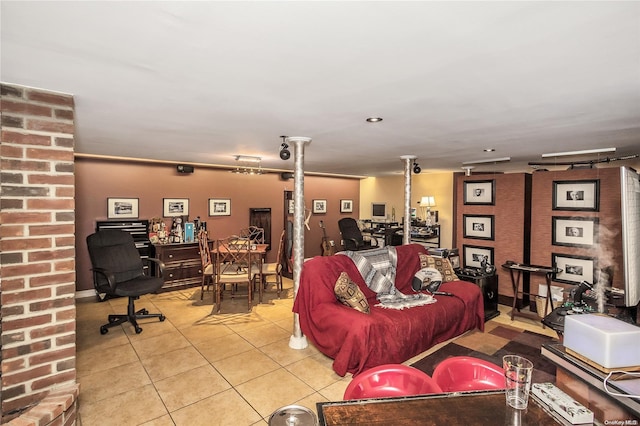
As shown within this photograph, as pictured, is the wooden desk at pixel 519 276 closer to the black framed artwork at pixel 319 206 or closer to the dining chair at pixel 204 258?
the dining chair at pixel 204 258

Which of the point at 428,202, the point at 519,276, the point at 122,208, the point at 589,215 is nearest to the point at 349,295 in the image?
the point at 519,276

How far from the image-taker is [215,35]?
4.32ft

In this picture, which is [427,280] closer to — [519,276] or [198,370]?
[519,276]

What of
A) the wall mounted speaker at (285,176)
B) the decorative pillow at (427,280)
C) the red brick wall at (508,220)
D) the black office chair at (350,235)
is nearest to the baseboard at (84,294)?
the wall mounted speaker at (285,176)

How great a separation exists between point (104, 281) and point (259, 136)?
2787mm

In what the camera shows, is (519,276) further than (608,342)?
Yes

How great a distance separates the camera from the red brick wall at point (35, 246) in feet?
5.92

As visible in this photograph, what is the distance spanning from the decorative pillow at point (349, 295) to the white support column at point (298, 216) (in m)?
0.49

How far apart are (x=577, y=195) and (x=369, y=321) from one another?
12.1ft

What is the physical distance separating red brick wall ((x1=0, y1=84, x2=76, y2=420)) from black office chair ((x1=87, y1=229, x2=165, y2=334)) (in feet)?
6.63

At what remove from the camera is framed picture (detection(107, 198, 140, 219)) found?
18.1ft


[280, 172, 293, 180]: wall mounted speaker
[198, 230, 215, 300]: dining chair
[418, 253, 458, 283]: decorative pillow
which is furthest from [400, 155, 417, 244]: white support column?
[280, 172, 293, 180]: wall mounted speaker

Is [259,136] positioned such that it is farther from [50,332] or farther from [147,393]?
[147,393]

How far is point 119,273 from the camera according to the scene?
173 inches
